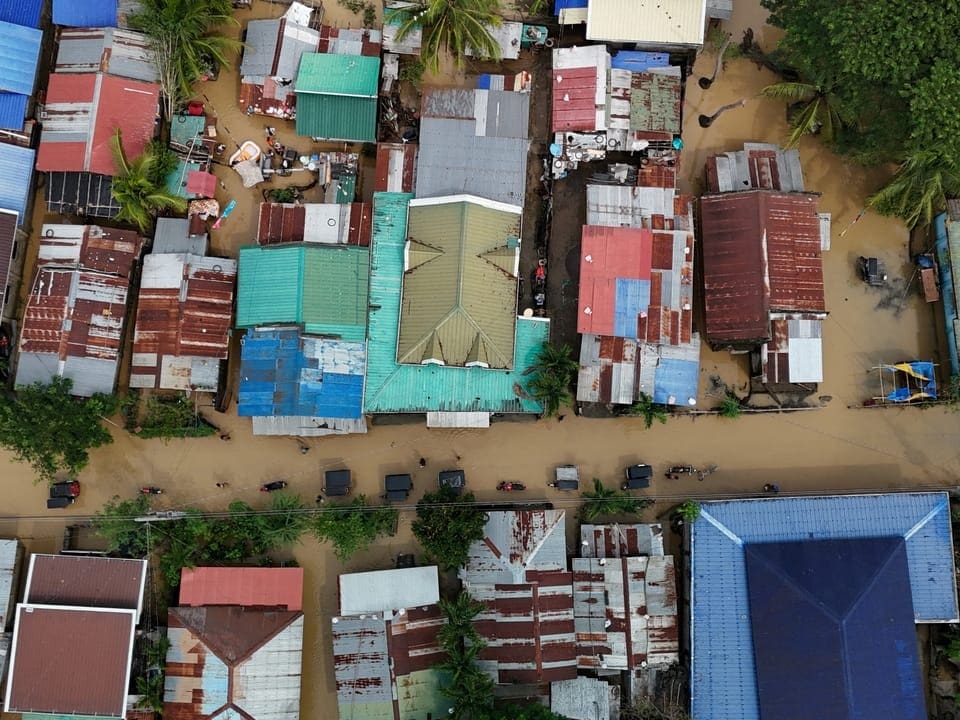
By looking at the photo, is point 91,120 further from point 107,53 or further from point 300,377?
point 300,377

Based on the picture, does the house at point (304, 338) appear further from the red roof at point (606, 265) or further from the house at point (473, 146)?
the red roof at point (606, 265)

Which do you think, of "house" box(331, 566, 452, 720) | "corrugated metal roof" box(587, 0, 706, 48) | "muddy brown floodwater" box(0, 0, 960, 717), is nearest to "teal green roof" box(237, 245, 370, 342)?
"muddy brown floodwater" box(0, 0, 960, 717)

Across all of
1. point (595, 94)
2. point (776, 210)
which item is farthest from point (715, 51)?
point (776, 210)

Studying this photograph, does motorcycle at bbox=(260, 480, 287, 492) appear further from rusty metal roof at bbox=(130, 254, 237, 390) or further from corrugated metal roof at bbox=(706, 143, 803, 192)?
corrugated metal roof at bbox=(706, 143, 803, 192)

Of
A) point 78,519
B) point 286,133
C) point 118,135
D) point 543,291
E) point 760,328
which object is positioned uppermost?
point 286,133

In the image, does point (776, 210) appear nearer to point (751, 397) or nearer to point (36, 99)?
point (751, 397)

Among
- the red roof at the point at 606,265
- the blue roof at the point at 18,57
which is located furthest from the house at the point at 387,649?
the blue roof at the point at 18,57
